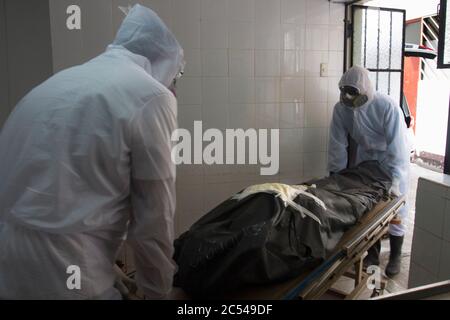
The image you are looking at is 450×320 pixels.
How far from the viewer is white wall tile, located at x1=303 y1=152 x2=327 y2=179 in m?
3.16

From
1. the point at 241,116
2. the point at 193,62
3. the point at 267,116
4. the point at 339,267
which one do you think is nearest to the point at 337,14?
the point at 267,116

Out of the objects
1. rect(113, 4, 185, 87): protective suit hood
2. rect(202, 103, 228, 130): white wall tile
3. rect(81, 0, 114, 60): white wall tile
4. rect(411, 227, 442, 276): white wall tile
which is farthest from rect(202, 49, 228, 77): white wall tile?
rect(411, 227, 442, 276): white wall tile

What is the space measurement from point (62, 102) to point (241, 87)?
197cm

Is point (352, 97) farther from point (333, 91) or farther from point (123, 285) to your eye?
point (123, 285)

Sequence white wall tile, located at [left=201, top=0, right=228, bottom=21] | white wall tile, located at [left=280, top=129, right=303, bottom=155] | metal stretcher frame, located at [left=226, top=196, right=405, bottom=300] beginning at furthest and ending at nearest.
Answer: white wall tile, located at [left=280, top=129, right=303, bottom=155] < white wall tile, located at [left=201, top=0, right=228, bottom=21] < metal stretcher frame, located at [left=226, top=196, right=405, bottom=300]

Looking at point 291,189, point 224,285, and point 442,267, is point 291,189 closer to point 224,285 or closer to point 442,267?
point 224,285

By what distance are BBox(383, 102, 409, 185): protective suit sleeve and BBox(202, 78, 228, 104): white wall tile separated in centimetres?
123

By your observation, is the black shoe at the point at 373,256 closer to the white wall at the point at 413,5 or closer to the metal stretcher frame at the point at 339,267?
the metal stretcher frame at the point at 339,267

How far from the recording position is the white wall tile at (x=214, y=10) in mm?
2735

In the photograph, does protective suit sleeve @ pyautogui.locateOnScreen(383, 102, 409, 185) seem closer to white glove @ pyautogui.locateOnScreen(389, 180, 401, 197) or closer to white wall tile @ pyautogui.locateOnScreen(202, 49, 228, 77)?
white glove @ pyautogui.locateOnScreen(389, 180, 401, 197)

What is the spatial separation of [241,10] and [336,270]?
204 centimetres

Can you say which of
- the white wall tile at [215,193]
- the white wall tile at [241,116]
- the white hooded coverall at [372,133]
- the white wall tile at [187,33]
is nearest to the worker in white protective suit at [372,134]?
the white hooded coverall at [372,133]

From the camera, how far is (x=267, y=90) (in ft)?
9.71
